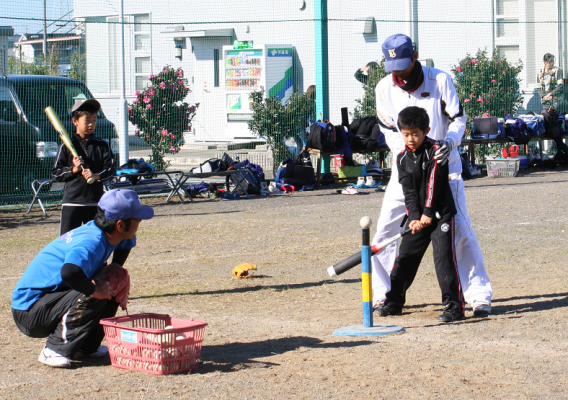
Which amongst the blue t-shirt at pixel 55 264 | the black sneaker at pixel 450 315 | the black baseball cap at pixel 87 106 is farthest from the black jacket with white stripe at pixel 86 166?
the black sneaker at pixel 450 315

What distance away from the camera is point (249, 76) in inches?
905

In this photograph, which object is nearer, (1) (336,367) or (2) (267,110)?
(1) (336,367)

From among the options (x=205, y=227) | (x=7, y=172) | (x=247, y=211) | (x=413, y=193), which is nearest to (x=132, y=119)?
(x=7, y=172)

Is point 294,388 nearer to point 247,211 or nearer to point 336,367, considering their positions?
point 336,367

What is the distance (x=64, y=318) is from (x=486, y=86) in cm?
1548

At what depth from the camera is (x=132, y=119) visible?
15375 mm

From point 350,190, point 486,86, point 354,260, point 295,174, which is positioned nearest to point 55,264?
point 354,260

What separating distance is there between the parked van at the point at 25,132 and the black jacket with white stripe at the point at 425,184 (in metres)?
9.66

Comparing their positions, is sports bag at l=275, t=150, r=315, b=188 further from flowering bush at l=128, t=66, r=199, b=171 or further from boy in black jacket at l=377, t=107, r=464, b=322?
boy in black jacket at l=377, t=107, r=464, b=322

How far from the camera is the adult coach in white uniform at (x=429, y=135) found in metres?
5.61

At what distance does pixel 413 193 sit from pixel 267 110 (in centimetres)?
1101

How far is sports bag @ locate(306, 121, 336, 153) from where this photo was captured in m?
15.0

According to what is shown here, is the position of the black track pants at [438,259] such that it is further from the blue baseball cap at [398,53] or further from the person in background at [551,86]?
the person in background at [551,86]

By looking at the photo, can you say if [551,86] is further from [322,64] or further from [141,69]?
[141,69]
